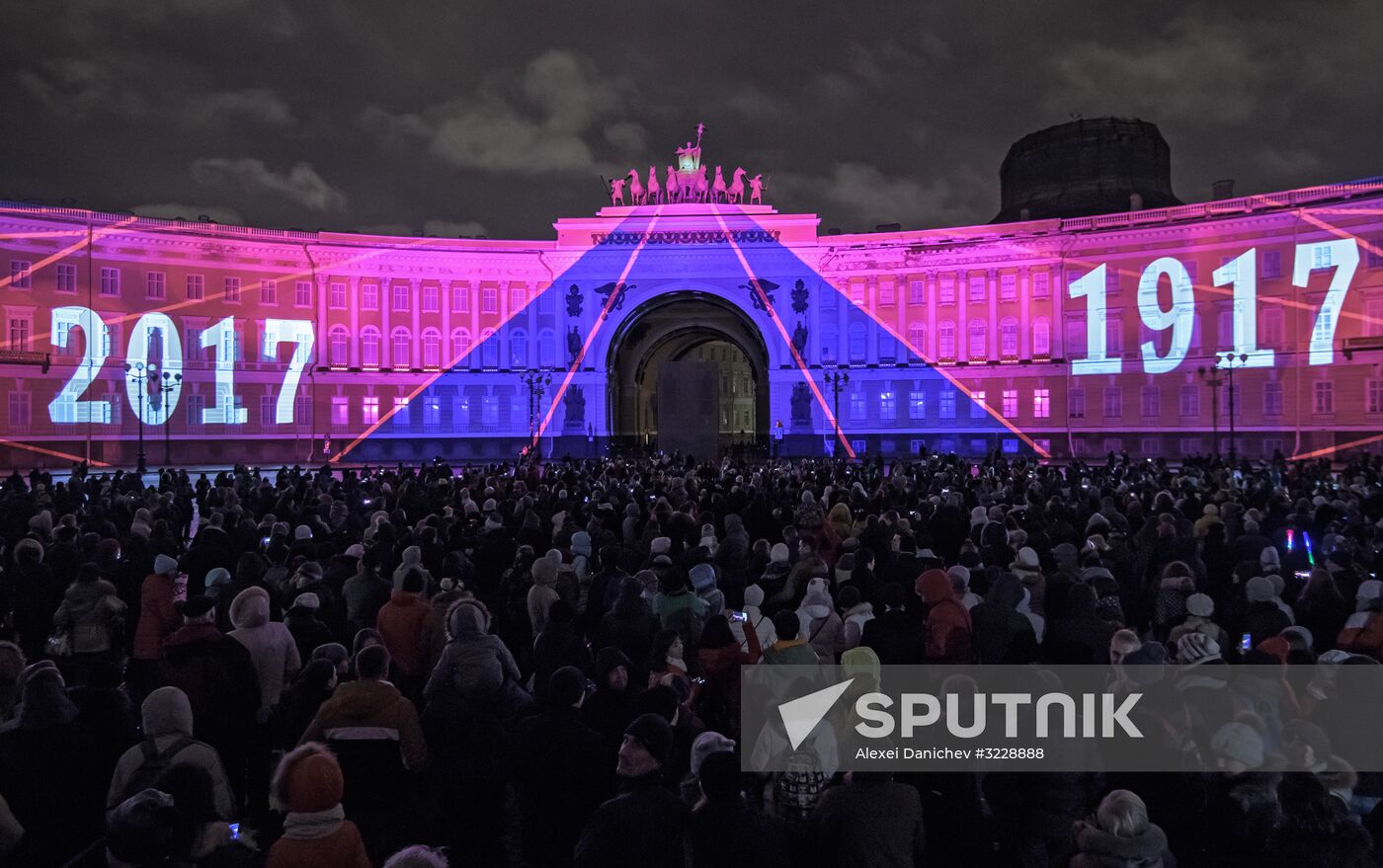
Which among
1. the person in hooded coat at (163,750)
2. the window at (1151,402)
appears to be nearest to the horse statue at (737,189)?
the window at (1151,402)

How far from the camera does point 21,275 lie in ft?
167

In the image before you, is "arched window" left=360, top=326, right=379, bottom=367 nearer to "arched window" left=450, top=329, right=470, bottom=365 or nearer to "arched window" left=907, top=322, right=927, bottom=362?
"arched window" left=450, top=329, right=470, bottom=365

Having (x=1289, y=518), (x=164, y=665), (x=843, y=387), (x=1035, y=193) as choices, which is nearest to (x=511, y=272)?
(x=843, y=387)

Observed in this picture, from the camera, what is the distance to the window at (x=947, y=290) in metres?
61.4

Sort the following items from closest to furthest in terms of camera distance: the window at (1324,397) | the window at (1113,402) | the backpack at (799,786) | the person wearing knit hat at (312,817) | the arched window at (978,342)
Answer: the person wearing knit hat at (312,817) → the backpack at (799,786) → the window at (1324,397) → the window at (1113,402) → the arched window at (978,342)

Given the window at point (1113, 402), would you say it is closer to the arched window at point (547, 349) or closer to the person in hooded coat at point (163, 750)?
the arched window at point (547, 349)

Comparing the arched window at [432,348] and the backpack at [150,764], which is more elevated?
the arched window at [432,348]

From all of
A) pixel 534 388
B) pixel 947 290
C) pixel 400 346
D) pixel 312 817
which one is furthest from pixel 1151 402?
pixel 312 817

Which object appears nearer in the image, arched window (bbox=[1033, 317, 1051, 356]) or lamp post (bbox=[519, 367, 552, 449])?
arched window (bbox=[1033, 317, 1051, 356])

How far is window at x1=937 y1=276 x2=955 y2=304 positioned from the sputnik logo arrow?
2276 inches

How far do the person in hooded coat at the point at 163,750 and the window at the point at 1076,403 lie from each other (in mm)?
58707

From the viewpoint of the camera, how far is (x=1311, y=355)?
4897cm

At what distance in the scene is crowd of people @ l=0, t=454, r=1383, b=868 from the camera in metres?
4.57

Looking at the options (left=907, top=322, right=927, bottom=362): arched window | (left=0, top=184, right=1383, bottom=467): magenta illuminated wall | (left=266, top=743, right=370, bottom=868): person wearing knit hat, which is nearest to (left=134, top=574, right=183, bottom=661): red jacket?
(left=266, top=743, right=370, bottom=868): person wearing knit hat
